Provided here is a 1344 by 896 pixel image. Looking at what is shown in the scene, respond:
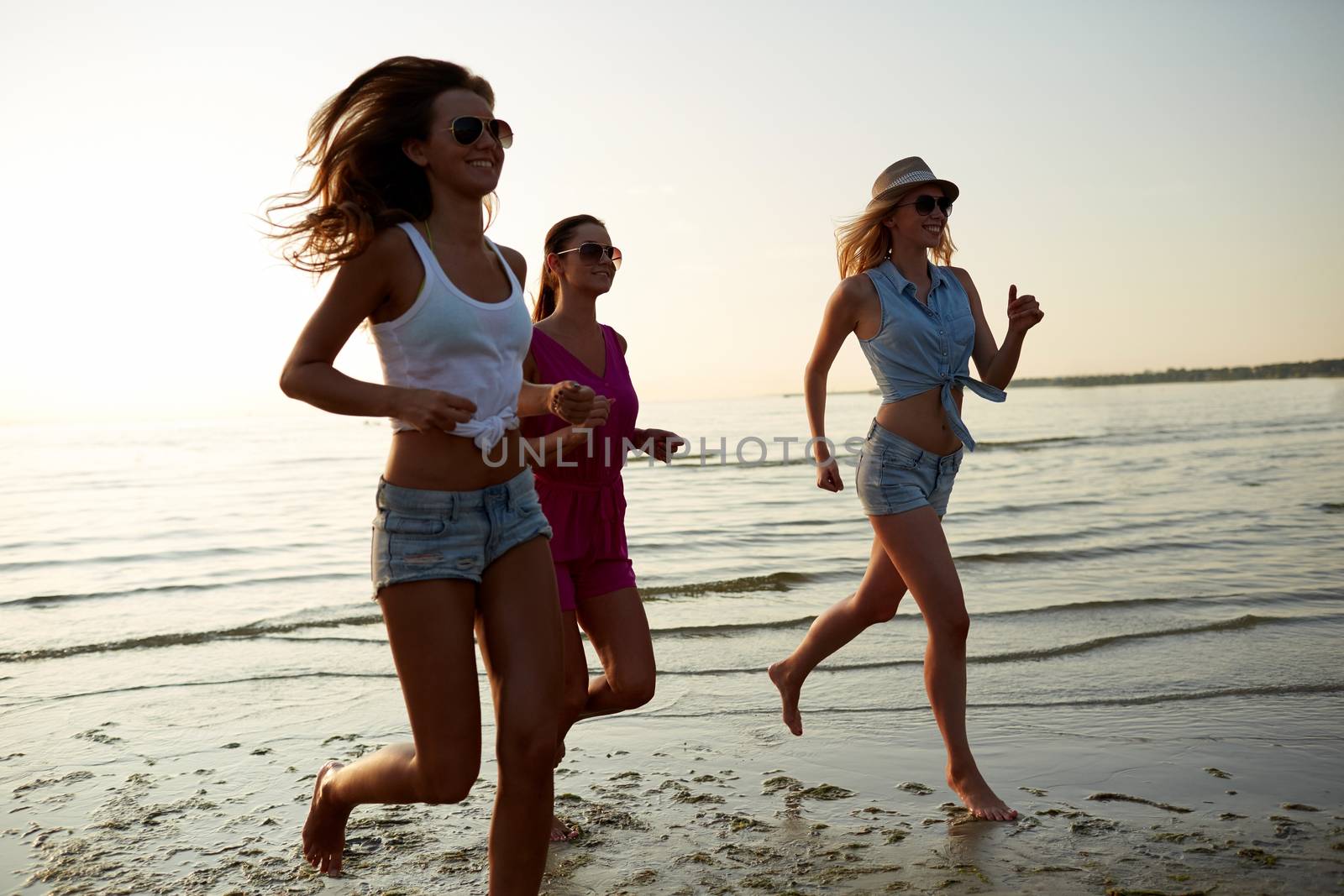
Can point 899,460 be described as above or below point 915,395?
below

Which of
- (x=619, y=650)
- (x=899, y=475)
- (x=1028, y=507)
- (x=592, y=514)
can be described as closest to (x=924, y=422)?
(x=899, y=475)

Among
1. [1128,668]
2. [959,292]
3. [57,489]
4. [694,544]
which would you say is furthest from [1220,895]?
[57,489]

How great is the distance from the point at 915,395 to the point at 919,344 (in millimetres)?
210

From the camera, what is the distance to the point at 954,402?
15.0ft

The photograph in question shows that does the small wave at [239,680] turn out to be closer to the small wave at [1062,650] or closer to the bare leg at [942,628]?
the small wave at [1062,650]

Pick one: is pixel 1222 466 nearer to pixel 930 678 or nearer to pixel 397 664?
pixel 930 678

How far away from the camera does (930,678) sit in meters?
4.33

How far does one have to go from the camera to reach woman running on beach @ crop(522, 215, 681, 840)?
13.6 feet

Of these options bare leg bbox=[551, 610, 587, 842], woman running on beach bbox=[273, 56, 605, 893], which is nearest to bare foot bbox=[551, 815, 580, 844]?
bare leg bbox=[551, 610, 587, 842]

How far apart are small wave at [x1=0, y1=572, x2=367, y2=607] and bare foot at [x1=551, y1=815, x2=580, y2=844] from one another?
24.3 feet

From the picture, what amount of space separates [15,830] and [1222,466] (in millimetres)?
20901

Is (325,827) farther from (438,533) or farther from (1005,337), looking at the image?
(1005,337)

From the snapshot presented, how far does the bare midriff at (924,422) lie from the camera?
4.49 m

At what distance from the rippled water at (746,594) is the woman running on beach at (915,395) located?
4.96 feet
